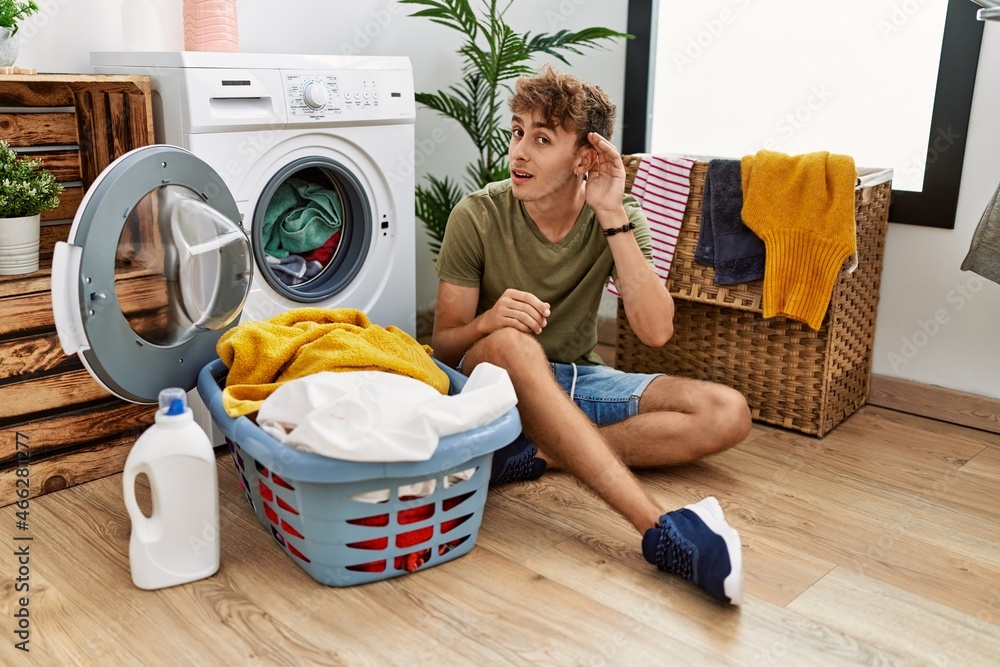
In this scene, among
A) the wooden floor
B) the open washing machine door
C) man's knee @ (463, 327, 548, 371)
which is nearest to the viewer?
the wooden floor

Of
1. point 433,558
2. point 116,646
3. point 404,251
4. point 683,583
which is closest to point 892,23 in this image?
point 404,251

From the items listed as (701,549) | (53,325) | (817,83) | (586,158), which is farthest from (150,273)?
(817,83)

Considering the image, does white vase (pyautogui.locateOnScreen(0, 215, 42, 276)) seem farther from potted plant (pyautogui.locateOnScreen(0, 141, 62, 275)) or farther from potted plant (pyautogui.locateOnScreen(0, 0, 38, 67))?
potted plant (pyautogui.locateOnScreen(0, 0, 38, 67))

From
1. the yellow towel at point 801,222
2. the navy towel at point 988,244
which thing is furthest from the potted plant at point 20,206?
the navy towel at point 988,244

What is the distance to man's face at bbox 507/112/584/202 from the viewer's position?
1771 millimetres

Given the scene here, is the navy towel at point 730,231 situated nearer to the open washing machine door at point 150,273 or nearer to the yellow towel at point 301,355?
the yellow towel at point 301,355

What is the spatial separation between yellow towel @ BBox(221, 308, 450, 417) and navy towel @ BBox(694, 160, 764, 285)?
0.86 metres

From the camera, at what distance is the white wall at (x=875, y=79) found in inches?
77.9

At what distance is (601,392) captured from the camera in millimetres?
1906

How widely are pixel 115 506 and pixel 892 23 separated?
2180 mm

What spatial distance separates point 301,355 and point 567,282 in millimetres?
627

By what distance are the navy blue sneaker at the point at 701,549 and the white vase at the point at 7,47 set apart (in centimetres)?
151

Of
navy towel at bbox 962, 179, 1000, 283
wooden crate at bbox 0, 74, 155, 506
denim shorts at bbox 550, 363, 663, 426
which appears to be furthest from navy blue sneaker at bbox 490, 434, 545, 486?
navy towel at bbox 962, 179, 1000, 283

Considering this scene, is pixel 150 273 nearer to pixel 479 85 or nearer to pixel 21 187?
pixel 21 187
